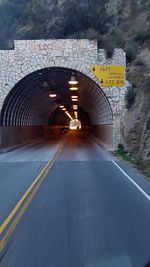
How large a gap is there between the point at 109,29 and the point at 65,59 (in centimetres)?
1493

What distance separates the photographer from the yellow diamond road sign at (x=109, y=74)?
27.2 metres

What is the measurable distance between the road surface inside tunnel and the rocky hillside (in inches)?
317

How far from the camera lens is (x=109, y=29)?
40.4 metres

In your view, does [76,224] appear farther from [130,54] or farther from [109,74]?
[130,54]

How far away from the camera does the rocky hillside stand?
2409 cm

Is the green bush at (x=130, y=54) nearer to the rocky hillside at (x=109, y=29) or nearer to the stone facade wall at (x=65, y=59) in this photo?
the rocky hillside at (x=109, y=29)

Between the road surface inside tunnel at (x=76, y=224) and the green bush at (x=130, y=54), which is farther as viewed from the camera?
the green bush at (x=130, y=54)

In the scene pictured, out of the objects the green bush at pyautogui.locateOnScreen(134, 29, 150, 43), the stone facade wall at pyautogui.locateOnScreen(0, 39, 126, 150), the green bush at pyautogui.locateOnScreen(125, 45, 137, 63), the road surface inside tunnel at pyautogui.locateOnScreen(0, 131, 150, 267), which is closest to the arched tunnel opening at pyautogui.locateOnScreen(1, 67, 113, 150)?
the stone facade wall at pyautogui.locateOnScreen(0, 39, 126, 150)

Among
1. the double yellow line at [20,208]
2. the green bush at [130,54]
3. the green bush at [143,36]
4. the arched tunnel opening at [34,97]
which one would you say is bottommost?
the double yellow line at [20,208]

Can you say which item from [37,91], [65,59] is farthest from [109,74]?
[37,91]

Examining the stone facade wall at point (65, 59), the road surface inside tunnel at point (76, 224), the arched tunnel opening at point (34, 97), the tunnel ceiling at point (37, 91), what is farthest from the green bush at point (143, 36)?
the road surface inside tunnel at point (76, 224)

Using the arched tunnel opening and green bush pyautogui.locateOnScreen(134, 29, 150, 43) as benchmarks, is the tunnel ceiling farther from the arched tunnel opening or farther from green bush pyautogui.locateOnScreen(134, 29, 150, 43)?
green bush pyautogui.locateOnScreen(134, 29, 150, 43)

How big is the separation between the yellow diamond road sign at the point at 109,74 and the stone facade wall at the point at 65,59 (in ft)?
0.95

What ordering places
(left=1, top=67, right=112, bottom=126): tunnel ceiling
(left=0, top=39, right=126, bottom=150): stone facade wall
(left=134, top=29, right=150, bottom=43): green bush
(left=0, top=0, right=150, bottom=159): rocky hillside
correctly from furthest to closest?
(left=134, top=29, right=150, bottom=43): green bush
(left=1, top=67, right=112, bottom=126): tunnel ceiling
(left=0, top=39, right=126, bottom=150): stone facade wall
(left=0, top=0, right=150, bottom=159): rocky hillside
